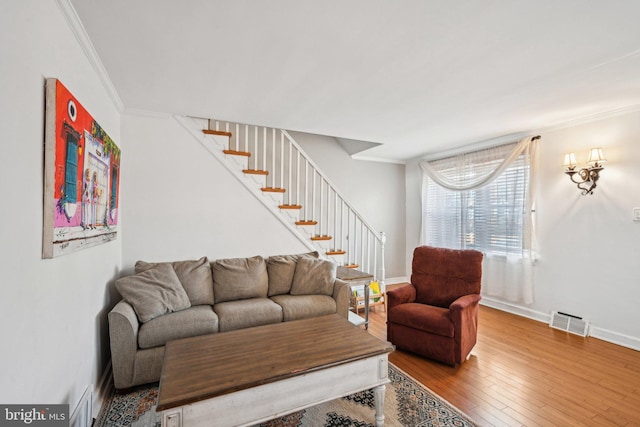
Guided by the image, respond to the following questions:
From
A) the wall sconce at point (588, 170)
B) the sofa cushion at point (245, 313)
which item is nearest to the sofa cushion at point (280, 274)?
the sofa cushion at point (245, 313)

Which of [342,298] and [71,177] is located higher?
[71,177]

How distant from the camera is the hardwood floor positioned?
1.94 meters

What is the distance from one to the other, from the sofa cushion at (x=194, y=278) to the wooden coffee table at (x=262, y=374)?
2.74 feet

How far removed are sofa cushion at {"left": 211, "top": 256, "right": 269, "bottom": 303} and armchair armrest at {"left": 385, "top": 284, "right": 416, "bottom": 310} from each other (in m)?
1.29

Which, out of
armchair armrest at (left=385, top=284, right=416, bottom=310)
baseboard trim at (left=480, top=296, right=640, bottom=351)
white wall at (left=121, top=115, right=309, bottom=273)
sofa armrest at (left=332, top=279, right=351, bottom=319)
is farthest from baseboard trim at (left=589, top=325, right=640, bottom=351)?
white wall at (left=121, top=115, right=309, bottom=273)

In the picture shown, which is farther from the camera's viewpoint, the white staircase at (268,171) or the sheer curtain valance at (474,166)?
the sheer curtain valance at (474,166)

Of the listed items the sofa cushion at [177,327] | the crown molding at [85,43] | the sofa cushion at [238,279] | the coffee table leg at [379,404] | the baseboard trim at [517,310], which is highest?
the crown molding at [85,43]

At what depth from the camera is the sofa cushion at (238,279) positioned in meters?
2.88

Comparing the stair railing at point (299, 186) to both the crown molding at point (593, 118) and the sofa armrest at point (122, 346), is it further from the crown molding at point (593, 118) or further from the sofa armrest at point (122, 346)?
the crown molding at point (593, 118)

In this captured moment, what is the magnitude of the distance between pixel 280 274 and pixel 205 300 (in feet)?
2.59

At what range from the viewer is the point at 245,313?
2.59 m

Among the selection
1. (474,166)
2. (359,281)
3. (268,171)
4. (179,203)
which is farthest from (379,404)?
(474,166)

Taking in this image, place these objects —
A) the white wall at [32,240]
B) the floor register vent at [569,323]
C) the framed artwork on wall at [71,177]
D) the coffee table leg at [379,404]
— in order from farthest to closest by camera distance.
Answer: the floor register vent at [569,323] < the coffee table leg at [379,404] < the framed artwork on wall at [71,177] < the white wall at [32,240]

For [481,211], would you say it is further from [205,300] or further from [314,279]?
[205,300]
